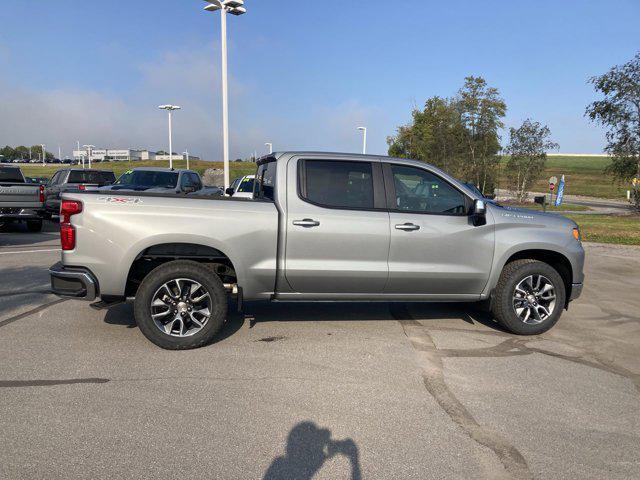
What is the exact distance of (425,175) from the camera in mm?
5336

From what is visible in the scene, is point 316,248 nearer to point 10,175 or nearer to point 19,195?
point 19,195

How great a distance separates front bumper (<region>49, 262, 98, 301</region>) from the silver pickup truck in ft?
0.04

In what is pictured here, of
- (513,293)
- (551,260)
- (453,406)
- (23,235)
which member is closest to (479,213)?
(513,293)

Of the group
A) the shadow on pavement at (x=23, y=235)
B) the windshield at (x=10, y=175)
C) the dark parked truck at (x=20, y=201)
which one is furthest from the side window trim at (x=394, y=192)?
the windshield at (x=10, y=175)

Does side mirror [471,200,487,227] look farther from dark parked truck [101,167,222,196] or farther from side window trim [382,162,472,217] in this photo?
dark parked truck [101,167,222,196]

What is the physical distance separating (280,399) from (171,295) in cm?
165

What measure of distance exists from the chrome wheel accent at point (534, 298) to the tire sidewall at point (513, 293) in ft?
0.13

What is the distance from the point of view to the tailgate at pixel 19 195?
42.3ft

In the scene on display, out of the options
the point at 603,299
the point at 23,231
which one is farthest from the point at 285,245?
the point at 23,231

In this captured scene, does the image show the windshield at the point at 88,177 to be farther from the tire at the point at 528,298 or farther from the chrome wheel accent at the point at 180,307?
the tire at the point at 528,298

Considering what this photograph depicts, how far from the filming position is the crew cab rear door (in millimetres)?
4898

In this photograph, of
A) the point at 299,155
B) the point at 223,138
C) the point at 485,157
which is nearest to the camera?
the point at 299,155

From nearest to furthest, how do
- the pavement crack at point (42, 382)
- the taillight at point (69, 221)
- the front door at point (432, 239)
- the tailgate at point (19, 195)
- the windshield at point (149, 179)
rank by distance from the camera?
the pavement crack at point (42, 382) < the taillight at point (69, 221) < the front door at point (432, 239) < the tailgate at point (19, 195) < the windshield at point (149, 179)

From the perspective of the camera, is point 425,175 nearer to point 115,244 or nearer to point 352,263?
point 352,263
